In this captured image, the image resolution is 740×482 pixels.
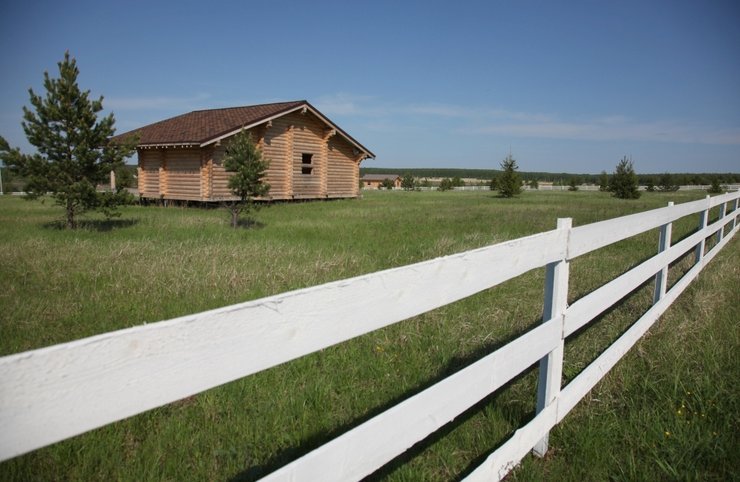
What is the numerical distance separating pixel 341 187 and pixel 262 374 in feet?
80.3

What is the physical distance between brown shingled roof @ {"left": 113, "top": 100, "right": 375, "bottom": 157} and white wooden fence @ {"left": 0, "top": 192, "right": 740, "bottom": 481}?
17934mm

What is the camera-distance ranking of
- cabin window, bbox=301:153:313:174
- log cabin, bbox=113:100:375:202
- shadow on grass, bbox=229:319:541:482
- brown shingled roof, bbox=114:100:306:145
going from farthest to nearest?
cabin window, bbox=301:153:313:174
log cabin, bbox=113:100:375:202
brown shingled roof, bbox=114:100:306:145
shadow on grass, bbox=229:319:541:482

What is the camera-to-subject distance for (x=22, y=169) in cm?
1137

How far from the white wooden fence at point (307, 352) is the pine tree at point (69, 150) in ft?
40.1

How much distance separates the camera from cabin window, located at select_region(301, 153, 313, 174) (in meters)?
24.9

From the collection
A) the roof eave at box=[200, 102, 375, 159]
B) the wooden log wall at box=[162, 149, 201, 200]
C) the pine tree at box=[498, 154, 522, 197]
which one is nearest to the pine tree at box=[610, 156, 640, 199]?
the pine tree at box=[498, 154, 522, 197]

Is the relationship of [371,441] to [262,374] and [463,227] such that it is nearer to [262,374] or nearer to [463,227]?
[262,374]

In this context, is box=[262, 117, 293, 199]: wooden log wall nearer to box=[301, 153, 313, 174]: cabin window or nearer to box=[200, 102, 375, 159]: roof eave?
box=[200, 102, 375, 159]: roof eave

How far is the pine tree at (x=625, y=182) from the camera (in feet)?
122

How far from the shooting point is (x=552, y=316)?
261 centimetres

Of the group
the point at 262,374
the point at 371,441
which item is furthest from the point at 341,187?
the point at 371,441

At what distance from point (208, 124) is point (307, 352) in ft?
76.4

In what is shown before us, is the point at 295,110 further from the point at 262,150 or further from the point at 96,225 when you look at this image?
the point at 96,225

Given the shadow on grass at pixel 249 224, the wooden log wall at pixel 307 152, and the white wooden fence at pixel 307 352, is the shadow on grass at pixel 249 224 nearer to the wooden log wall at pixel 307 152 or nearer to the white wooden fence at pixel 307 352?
the wooden log wall at pixel 307 152
